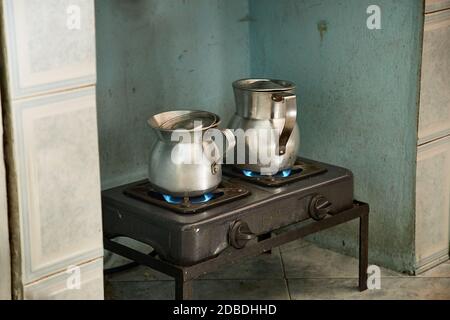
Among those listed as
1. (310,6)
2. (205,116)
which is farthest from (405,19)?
(205,116)

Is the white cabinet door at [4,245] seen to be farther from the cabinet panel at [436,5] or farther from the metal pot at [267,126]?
the cabinet panel at [436,5]

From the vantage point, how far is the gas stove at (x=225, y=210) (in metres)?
2.09

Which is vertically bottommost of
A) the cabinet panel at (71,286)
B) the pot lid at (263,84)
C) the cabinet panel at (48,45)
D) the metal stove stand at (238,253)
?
the metal stove stand at (238,253)

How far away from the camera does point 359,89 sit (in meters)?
2.66

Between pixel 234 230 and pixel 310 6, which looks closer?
pixel 234 230

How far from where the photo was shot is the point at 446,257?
9.17 ft

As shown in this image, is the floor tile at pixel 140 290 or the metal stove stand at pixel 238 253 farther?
the floor tile at pixel 140 290

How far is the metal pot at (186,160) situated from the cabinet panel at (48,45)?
1.09 ft

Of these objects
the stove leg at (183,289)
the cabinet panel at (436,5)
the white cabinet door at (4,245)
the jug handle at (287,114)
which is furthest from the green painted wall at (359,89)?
the white cabinet door at (4,245)

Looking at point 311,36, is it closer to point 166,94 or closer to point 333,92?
point 333,92

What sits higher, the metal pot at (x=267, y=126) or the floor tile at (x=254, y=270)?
the metal pot at (x=267, y=126)

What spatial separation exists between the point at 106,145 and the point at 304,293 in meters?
0.68

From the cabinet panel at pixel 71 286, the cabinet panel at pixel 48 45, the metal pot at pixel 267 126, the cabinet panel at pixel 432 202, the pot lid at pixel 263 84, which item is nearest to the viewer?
the cabinet panel at pixel 48 45

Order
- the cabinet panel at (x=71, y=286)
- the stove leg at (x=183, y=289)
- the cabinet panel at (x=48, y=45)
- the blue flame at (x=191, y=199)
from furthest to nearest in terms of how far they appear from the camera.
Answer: the blue flame at (x=191, y=199) → the stove leg at (x=183, y=289) → the cabinet panel at (x=71, y=286) → the cabinet panel at (x=48, y=45)
